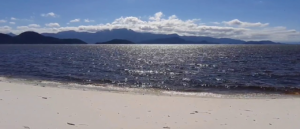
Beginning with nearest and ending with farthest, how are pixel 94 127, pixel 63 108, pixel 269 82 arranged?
pixel 94 127 → pixel 63 108 → pixel 269 82

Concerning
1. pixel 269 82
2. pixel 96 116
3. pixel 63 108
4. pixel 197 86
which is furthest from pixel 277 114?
pixel 269 82

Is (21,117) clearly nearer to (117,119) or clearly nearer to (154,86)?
(117,119)

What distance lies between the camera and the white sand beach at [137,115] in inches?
384

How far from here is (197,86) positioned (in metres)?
25.4

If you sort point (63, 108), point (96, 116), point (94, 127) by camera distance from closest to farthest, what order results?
point (94, 127), point (96, 116), point (63, 108)

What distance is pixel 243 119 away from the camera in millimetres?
11008

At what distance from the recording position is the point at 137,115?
37.2 feet

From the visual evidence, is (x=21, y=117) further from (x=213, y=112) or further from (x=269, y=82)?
(x=269, y=82)

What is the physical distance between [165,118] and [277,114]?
549 centimetres

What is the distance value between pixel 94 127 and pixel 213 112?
19.3 feet

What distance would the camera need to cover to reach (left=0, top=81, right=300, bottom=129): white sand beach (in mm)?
9750

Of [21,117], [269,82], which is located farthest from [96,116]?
[269,82]

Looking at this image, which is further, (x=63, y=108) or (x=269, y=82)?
(x=269, y=82)

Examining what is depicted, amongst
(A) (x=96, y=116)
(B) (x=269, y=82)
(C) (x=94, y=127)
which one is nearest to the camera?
(C) (x=94, y=127)
